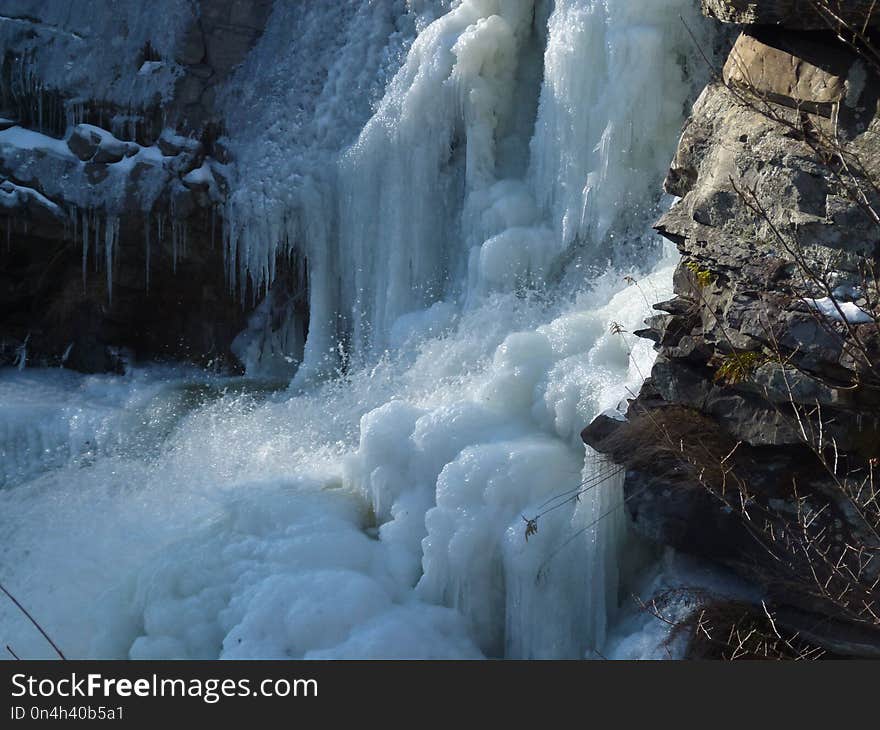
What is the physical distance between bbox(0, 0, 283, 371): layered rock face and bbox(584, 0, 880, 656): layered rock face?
543cm

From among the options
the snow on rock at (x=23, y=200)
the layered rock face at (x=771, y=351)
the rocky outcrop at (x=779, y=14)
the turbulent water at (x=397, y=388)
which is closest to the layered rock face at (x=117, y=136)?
the snow on rock at (x=23, y=200)

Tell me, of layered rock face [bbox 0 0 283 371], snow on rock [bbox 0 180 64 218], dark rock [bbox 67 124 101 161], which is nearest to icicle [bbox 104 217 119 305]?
layered rock face [bbox 0 0 283 371]

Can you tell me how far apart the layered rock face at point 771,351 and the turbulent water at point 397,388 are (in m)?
0.44

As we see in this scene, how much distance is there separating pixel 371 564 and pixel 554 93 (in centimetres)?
336

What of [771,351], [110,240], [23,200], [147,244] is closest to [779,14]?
[771,351]

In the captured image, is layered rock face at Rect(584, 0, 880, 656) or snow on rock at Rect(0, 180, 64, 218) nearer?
layered rock face at Rect(584, 0, 880, 656)

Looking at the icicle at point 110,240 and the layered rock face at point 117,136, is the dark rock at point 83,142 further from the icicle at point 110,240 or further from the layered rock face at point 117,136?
the icicle at point 110,240

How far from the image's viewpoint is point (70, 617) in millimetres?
6336

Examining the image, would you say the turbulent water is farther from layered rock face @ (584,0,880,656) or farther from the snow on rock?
the snow on rock

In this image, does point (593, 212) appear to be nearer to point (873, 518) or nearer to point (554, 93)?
point (554, 93)

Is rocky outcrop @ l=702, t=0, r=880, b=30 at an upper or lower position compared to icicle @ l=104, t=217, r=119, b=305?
upper

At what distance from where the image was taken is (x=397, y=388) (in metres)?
7.98

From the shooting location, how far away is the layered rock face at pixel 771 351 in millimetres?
4551

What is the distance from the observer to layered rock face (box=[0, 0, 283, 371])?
974 centimetres
